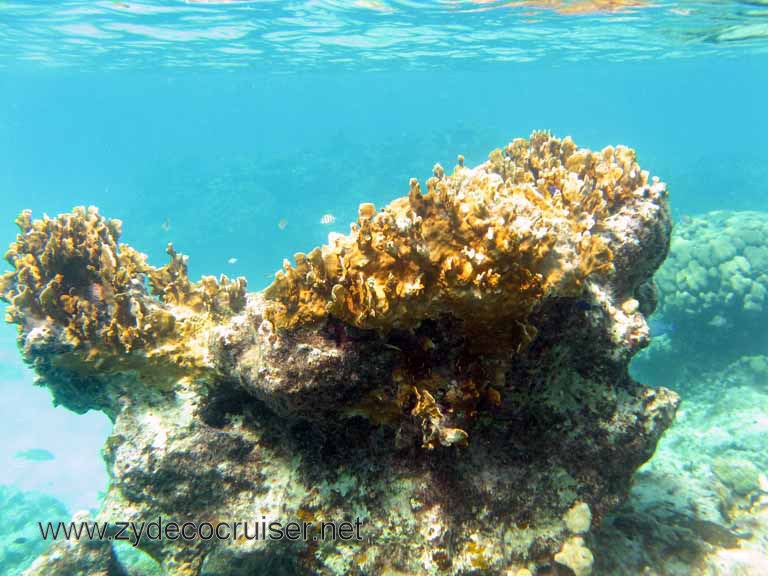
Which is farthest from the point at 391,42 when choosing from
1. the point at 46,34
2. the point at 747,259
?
the point at 747,259

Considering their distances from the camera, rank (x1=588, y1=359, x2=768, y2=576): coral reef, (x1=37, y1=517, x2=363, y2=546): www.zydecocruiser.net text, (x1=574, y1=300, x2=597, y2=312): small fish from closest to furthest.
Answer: (x1=574, y1=300, x2=597, y2=312): small fish → (x1=37, y1=517, x2=363, y2=546): www.zydecocruiser.net text → (x1=588, y1=359, x2=768, y2=576): coral reef

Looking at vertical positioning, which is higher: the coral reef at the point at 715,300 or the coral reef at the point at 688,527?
the coral reef at the point at 688,527

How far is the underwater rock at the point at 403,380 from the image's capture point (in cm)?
282

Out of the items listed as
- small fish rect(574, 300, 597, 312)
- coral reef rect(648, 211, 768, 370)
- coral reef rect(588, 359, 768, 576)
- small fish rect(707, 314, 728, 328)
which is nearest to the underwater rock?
small fish rect(574, 300, 597, 312)

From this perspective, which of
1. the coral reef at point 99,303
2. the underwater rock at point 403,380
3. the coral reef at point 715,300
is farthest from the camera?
the coral reef at point 715,300

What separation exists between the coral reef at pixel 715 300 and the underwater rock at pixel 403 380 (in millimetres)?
10142

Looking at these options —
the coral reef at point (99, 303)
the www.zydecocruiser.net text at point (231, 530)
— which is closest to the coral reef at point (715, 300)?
the www.zydecocruiser.net text at point (231, 530)

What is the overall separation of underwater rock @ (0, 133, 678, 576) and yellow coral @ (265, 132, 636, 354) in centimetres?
1

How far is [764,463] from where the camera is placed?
9398 millimetres

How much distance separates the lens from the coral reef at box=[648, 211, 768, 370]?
39.9 ft

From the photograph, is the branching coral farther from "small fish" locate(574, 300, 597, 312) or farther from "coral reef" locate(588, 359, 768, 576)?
"coral reef" locate(588, 359, 768, 576)

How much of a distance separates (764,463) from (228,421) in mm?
11242

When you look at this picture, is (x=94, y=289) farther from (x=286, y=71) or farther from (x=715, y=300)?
(x=286, y=71)

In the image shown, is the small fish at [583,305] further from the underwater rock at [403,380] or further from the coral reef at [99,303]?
the coral reef at [99,303]
